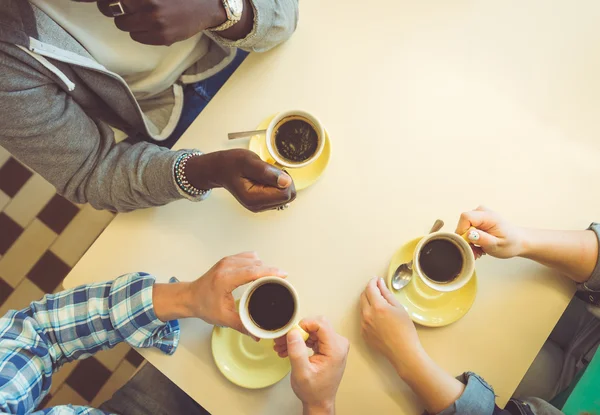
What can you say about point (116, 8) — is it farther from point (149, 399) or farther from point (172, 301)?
point (149, 399)

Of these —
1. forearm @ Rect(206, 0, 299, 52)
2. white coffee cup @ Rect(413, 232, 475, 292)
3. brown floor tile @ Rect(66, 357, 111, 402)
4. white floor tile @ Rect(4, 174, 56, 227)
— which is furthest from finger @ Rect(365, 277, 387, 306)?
white floor tile @ Rect(4, 174, 56, 227)

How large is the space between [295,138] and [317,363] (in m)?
0.50

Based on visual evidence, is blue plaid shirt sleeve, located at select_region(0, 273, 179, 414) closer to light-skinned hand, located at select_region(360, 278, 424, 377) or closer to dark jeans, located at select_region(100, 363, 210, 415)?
dark jeans, located at select_region(100, 363, 210, 415)

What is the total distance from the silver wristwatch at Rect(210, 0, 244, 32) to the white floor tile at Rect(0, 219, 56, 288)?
146 cm

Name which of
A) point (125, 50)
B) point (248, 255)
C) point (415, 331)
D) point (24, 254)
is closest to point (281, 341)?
point (248, 255)

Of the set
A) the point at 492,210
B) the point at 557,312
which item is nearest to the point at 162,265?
the point at 492,210

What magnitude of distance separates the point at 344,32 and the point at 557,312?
84 centimetres

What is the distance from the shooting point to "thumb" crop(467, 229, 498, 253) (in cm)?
89

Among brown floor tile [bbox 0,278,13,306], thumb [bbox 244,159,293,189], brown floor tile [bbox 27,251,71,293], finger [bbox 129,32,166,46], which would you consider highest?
finger [bbox 129,32,166,46]

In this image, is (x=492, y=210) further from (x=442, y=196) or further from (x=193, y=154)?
(x=193, y=154)

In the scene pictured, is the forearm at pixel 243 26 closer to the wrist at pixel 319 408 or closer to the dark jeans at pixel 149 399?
the wrist at pixel 319 408

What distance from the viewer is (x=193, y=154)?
0.98m

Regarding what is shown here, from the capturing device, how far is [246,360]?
96 cm

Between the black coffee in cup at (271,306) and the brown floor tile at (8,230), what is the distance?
1556 millimetres
